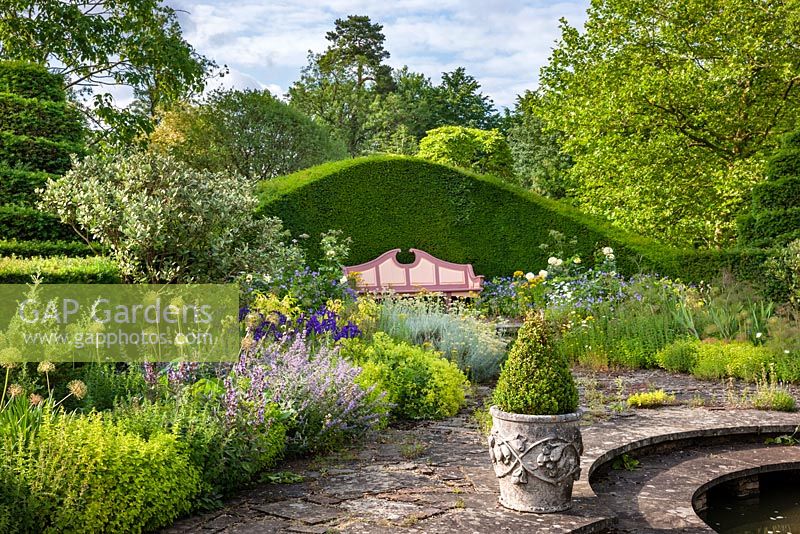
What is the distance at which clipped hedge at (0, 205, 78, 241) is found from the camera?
7.15m

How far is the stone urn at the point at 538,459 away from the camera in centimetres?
360

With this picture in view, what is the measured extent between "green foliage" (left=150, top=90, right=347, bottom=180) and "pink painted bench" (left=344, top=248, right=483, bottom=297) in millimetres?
7999

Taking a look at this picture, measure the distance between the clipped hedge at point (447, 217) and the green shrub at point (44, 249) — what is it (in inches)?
201

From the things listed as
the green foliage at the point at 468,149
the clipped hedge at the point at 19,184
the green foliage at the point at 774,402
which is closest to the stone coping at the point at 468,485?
the green foliage at the point at 774,402

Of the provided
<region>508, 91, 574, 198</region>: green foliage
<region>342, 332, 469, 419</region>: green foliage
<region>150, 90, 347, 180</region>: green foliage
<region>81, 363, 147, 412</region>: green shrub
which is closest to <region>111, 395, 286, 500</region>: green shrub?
<region>81, 363, 147, 412</region>: green shrub

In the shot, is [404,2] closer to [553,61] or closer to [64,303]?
[64,303]

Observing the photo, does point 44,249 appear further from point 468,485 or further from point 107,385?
point 468,485

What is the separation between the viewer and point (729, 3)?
13.8 meters

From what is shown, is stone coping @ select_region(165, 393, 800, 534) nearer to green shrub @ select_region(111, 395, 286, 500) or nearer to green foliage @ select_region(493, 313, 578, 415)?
green shrub @ select_region(111, 395, 286, 500)

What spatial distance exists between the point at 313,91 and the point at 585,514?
27.5m

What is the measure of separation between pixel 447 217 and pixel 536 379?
923 cm

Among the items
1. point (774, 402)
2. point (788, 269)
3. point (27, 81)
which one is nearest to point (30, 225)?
point (27, 81)

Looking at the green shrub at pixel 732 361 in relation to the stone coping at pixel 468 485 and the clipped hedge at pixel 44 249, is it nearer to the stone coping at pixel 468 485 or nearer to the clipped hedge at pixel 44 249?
the stone coping at pixel 468 485

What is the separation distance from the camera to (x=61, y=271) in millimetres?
5371
